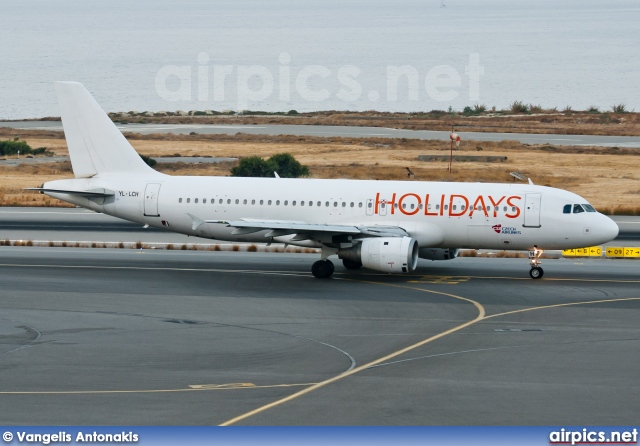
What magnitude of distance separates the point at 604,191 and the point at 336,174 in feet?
69.8

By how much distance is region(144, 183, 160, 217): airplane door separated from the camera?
47.0 m

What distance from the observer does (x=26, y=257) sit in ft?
162

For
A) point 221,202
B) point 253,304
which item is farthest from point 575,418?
point 221,202

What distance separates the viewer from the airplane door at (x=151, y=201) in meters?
47.0

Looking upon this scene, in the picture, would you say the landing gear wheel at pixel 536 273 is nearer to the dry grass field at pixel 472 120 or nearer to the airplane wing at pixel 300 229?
the airplane wing at pixel 300 229

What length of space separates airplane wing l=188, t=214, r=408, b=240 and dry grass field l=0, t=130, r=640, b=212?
26937 millimetres

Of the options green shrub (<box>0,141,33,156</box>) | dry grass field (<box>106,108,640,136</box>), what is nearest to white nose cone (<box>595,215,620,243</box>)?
green shrub (<box>0,141,33,156</box>)

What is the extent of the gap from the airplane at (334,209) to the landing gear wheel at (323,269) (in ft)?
0.14

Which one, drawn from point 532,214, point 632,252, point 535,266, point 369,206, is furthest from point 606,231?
point 369,206

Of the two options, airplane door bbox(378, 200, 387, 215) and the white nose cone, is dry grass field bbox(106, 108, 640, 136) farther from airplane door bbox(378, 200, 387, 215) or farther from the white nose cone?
airplane door bbox(378, 200, 387, 215)

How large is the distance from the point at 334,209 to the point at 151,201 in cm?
832

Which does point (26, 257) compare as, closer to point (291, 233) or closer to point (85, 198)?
point (85, 198)

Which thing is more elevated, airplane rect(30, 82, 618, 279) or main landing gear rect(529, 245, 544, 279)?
airplane rect(30, 82, 618, 279)

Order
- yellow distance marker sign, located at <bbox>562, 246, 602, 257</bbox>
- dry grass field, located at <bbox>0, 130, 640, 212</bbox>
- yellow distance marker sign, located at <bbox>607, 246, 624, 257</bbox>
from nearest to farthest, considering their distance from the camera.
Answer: yellow distance marker sign, located at <bbox>607, 246, 624, 257</bbox> → yellow distance marker sign, located at <bbox>562, 246, 602, 257</bbox> → dry grass field, located at <bbox>0, 130, 640, 212</bbox>
